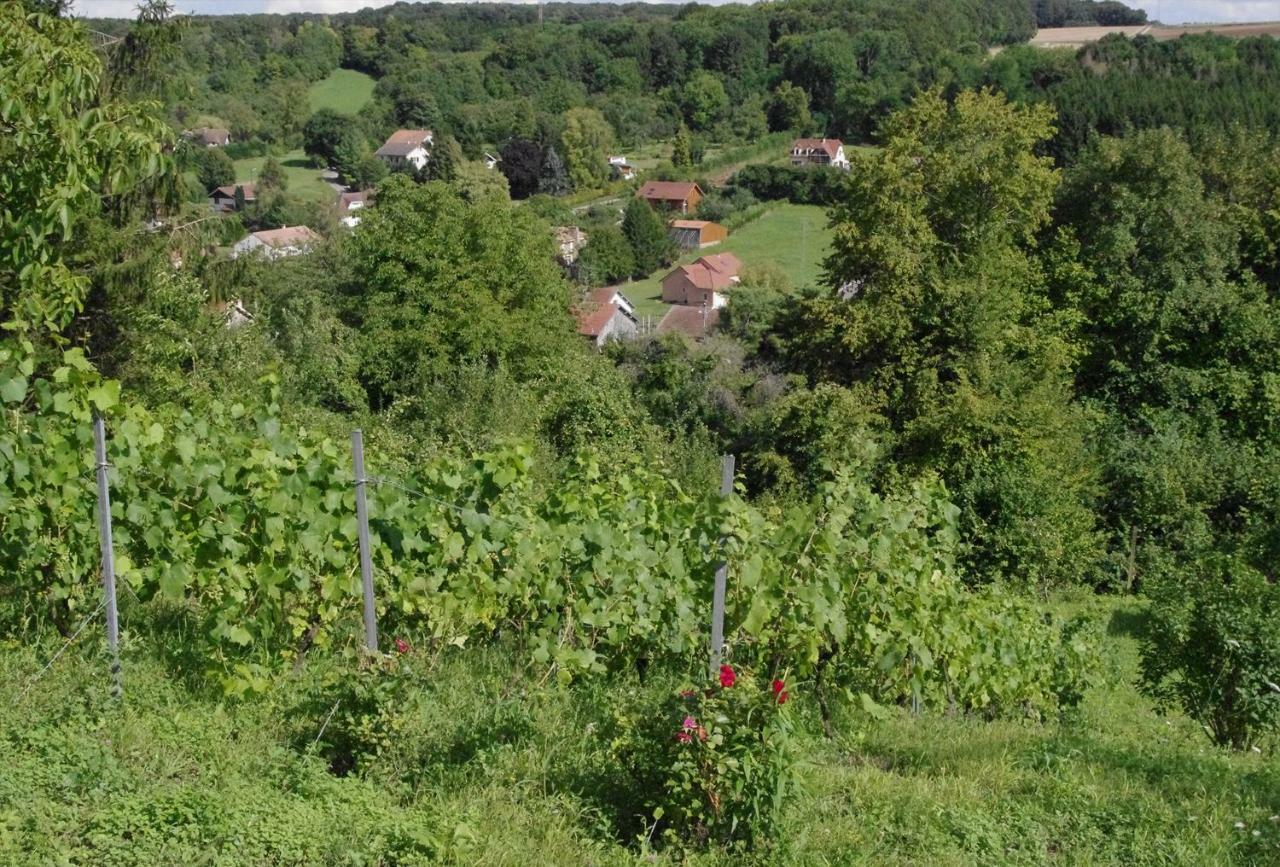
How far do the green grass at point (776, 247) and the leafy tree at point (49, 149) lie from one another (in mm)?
43493

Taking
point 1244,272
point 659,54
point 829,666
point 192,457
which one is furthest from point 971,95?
point 659,54

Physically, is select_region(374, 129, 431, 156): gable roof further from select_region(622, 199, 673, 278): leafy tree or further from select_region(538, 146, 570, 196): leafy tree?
select_region(622, 199, 673, 278): leafy tree

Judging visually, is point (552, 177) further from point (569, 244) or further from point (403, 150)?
point (569, 244)

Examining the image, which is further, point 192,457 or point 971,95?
point 971,95

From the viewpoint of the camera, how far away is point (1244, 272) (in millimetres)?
22266

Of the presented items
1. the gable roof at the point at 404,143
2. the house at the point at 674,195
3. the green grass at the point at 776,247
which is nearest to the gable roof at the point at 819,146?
the house at the point at 674,195

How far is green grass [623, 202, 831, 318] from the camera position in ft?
172

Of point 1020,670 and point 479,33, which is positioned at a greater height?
point 479,33

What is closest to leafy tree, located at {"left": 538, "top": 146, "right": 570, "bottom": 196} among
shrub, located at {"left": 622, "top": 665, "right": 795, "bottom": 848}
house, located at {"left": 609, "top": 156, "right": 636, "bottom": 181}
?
house, located at {"left": 609, "top": 156, "right": 636, "bottom": 181}

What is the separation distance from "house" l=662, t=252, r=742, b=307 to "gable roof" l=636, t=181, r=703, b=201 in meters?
17.4

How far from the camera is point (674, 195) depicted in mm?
71188

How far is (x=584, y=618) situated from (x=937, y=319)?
14423 millimetres

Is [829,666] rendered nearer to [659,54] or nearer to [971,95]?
[971,95]

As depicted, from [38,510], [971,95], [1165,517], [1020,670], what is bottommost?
[1165,517]
